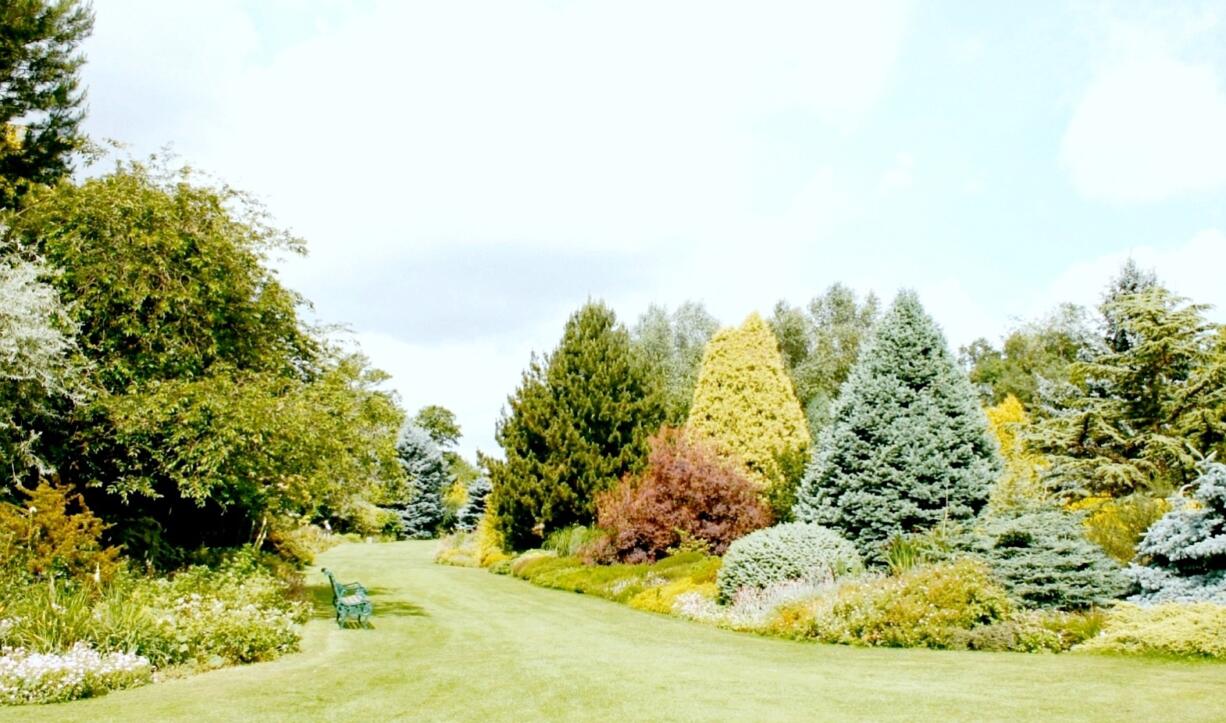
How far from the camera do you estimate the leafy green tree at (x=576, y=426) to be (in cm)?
2480

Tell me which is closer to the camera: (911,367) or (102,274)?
(102,274)

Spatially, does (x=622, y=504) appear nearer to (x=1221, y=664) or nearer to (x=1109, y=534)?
(x=1109, y=534)

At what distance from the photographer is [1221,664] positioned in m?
8.79

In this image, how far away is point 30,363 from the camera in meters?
11.9

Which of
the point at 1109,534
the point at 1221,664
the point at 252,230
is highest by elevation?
the point at 252,230

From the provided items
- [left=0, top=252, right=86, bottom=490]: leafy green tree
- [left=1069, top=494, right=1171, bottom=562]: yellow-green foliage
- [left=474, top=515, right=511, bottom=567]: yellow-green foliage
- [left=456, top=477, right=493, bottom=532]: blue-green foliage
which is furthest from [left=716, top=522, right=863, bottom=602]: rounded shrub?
[left=456, top=477, right=493, bottom=532]: blue-green foliage

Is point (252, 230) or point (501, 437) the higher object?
point (252, 230)

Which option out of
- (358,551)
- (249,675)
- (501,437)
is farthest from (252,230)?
(358,551)

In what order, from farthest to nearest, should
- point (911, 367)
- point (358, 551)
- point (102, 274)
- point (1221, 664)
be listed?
point (358, 551) < point (911, 367) < point (102, 274) < point (1221, 664)

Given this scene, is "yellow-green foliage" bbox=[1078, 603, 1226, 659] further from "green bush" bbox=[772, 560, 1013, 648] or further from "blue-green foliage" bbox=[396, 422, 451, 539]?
"blue-green foliage" bbox=[396, 422, 451, 539]

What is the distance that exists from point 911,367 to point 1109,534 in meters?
4.27

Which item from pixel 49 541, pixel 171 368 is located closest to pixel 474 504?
pixel 171 368

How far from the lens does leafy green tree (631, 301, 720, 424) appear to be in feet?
135

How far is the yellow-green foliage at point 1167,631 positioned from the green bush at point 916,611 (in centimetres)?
124
